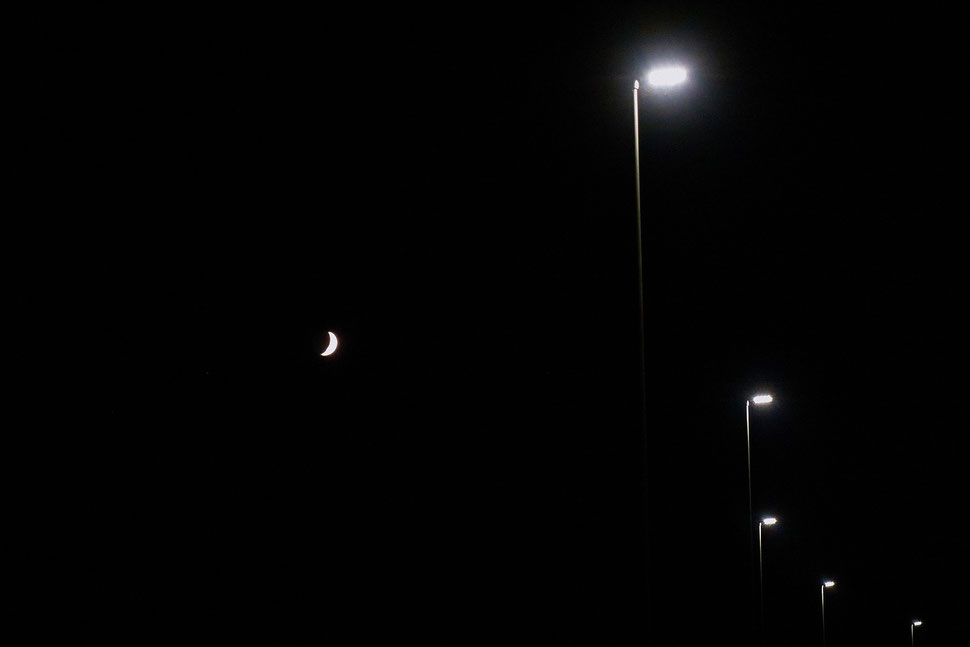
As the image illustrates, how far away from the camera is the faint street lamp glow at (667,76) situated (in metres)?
12.2

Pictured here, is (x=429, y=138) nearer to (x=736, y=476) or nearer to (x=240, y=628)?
(x=240, y=628)

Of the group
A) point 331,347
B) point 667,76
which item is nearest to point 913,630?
point 667,76

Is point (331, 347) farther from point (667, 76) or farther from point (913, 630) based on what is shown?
point (913, 630)

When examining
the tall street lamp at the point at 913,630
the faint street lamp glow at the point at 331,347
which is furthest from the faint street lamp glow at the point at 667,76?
the tall street lamp at the point at 913,630

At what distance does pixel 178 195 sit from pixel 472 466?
40.2 feet

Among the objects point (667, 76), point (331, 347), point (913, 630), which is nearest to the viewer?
point (331, 347)

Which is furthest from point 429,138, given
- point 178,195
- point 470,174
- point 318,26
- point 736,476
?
point 736,476

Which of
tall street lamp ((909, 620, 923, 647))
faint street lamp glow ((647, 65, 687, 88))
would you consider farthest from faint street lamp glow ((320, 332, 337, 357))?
tall street lamp ((909, 620, 923, 647))

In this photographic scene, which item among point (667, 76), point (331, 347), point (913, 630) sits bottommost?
point (331, 347)

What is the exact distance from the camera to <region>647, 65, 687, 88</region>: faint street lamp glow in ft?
40.2

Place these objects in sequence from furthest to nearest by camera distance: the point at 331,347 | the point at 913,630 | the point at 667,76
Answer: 1. the point at 913,630
2. the point at 667,76
3. the point at 331,347

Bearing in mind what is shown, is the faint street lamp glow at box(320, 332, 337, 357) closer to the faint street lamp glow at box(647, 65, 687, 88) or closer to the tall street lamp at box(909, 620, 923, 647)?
the faint street lamp glow at box(647, 65, 687, 88)

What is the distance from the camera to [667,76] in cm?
1233

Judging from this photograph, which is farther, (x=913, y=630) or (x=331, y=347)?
(x=913, y=630)
